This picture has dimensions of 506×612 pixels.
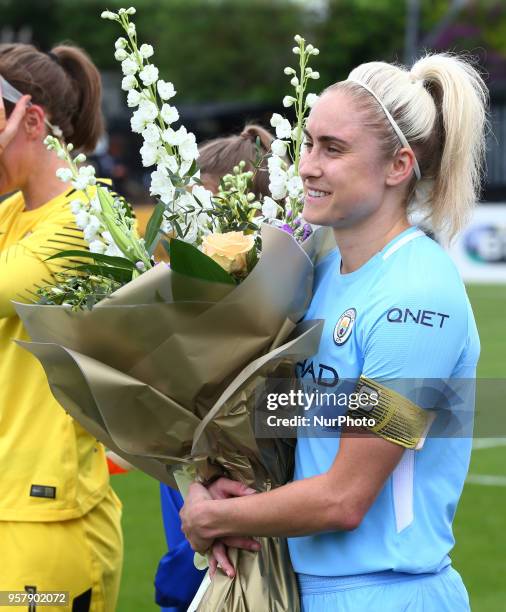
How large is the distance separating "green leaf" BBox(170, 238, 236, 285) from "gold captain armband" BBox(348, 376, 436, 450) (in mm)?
380

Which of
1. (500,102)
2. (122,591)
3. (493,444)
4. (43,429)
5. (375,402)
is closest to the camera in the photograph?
(375,402)

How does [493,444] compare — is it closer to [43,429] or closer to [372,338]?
[43,429]

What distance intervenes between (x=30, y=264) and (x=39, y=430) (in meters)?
0.50

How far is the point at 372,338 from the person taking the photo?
2.34 meters

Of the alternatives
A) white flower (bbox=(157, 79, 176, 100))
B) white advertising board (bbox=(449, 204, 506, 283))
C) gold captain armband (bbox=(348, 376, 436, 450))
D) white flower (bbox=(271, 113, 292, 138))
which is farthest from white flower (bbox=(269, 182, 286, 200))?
white advertising board (bbox=(449, 204, 506, 283))

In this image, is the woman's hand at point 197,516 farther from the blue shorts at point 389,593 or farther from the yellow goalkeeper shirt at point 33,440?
the yellow goalkeeper shirt at point 33,440

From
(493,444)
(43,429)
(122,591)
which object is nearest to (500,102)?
(493,444)

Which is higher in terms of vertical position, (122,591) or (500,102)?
(500,102)

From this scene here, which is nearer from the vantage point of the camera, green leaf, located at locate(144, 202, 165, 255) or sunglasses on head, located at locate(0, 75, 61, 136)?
green leaf, located at locate(144, 202, 165, 255)

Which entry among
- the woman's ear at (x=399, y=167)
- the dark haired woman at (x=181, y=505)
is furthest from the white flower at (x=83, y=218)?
the woman's ear at (x=399, y=167)

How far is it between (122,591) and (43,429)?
284 centimetres

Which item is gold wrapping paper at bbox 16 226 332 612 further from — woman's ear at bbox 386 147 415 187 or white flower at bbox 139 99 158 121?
white flower at bbox 139 99 158 121

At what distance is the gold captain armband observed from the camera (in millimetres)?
2326

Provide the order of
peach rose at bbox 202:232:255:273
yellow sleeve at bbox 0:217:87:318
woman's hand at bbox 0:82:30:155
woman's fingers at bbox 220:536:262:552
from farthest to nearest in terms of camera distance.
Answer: woman's hand at bbox 0:82:30:155
yellow sleeve at bbox 0:217:87:318
woman's fingers at bbox 220:536:262:552
peach rose at bbox 202:232:255:273
